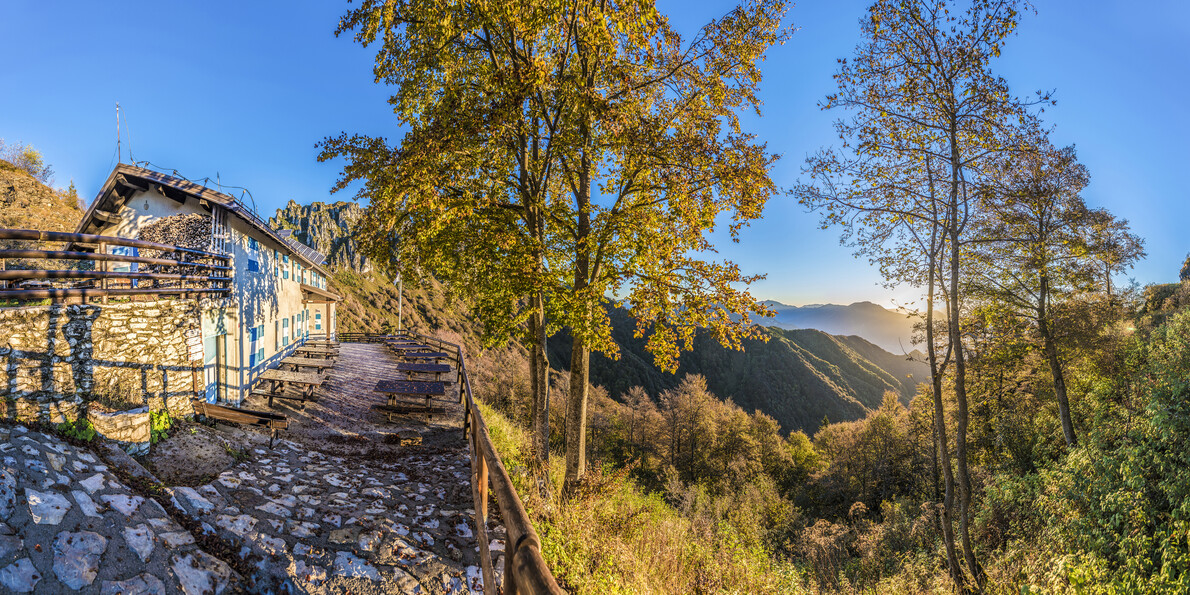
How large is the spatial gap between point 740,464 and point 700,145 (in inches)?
1454

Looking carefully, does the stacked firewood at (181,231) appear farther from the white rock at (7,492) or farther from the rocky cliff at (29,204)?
the rocky cliff at (29,204)

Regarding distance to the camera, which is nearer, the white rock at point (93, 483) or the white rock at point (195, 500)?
the white rock at point (93, 483)

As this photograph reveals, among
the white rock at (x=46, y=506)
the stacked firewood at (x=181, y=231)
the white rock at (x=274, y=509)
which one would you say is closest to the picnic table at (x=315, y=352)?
the stacked firewood at (x=181, y=231)

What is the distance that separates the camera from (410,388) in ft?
33.7

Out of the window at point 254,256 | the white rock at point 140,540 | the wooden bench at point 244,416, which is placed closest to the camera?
the white rock at point 140,540

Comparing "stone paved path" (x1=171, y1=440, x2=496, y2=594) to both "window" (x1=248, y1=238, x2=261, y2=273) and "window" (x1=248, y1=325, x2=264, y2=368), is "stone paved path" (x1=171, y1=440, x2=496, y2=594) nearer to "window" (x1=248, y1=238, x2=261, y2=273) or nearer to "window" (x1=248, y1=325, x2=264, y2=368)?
"window" (x1=248, y1=325, x2=264, y2=368)

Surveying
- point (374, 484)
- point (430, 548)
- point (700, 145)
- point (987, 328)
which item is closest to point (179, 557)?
point (430, 548)

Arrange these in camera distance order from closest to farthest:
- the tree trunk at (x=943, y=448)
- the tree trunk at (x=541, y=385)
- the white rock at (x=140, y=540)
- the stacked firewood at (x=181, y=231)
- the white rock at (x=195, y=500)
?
1. the white rock at (x=140, y=540)
2. the white rock at (x=195, y=500)
3. the tree trunk at (x=541, y=385)
4. the tree trunk at (x=943, y=448)
5. the stacked firewood at (x=181, y=231)

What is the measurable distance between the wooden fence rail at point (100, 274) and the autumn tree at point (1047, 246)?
17.9 meters

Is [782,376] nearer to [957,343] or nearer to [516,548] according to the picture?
[957,343]

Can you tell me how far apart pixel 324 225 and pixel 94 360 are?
153 meters

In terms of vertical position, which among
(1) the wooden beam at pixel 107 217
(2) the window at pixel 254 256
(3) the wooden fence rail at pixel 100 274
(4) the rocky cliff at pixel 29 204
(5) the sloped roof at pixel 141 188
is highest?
(4) the rocky cliff at pixel 29 204

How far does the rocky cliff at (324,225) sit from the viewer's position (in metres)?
118

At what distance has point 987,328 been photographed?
38.0ft
